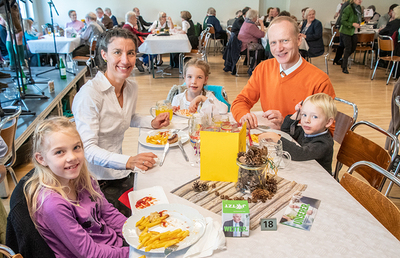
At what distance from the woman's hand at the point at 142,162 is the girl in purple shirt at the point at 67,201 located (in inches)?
7.0

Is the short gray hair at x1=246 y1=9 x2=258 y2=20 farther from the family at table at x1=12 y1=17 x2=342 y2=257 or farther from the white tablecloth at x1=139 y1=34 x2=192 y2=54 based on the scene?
the family at table at x1=12 y1=17 x2=342 y2=257

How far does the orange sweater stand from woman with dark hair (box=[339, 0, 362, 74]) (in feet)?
18.4

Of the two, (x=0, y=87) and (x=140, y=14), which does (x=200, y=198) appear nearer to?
(x=0, y=87)

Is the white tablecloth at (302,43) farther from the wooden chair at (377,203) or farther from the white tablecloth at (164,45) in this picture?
the wooden chair at (377,203)

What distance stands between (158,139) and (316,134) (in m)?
0.82

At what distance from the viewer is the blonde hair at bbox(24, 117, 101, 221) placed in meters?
1.05

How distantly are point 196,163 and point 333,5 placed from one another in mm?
11697

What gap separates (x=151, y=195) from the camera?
45.9 inches

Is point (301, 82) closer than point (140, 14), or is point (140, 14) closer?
point (301, 82)

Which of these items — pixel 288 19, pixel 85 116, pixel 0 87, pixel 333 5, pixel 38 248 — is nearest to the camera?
pixel 38 248

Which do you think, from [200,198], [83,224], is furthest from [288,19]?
[83,224]

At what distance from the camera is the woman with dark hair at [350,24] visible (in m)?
6.72

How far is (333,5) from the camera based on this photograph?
1112 centimetres

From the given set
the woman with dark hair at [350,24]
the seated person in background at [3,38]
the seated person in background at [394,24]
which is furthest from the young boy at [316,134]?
the seated person in background at [394,24]
